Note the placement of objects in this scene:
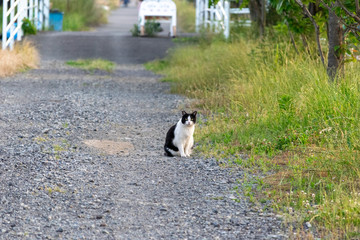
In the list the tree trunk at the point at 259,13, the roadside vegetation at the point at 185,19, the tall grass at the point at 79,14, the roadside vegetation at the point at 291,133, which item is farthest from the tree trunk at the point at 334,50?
the tall grass at the point at 79,14

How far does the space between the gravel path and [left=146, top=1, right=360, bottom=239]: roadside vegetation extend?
29 cm

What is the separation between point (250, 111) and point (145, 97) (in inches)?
155

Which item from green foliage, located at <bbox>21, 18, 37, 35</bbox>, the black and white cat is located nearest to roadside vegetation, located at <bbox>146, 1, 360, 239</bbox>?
the black and white cat

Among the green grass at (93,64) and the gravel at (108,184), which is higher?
the green grass at (93,64)

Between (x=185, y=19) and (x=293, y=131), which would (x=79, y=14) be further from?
(x=293, y=131)

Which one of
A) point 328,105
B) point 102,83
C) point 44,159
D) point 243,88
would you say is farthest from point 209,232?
point 102,83

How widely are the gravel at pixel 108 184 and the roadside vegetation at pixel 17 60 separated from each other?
491 cm

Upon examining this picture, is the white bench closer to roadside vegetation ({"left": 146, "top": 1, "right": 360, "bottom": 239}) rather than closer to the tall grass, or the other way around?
the tall grass

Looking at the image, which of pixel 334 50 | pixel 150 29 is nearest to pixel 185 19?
pixel 150 29

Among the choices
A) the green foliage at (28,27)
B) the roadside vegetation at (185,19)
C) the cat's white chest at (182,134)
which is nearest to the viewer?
the cat's white chest at (182,134)

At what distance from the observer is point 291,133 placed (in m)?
7.06

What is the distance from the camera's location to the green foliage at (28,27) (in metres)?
23.0

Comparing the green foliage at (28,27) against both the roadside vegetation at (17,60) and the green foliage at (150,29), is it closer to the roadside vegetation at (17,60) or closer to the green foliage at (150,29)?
the green foliage at (150,29)

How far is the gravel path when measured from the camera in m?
4.53
